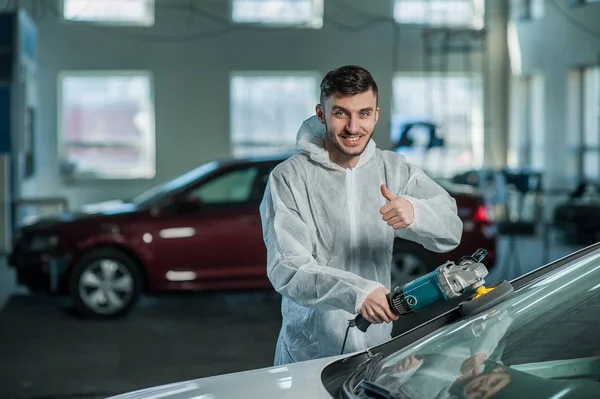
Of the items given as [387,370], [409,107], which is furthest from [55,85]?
[387,370]

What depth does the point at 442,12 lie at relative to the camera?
18.5 meters

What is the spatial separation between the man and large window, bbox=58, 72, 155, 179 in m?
14.4

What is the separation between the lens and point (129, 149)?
17766 mm

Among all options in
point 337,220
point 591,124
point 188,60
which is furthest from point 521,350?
point 188,60

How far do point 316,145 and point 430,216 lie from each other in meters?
0.45

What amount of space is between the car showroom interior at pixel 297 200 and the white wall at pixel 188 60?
0.03m

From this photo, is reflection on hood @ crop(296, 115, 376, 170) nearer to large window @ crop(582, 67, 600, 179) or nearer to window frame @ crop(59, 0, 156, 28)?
large window @ crop(582, 67, 600, 179)

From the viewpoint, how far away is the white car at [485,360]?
2.51m

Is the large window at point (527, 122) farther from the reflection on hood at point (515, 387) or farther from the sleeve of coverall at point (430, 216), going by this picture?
the reflection on hood at point (515, 387)

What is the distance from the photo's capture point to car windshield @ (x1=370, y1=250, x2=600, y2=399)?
2.49 meters

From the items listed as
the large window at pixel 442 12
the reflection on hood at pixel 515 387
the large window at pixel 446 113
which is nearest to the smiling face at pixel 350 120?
the reflection on hood at pixel 515 387

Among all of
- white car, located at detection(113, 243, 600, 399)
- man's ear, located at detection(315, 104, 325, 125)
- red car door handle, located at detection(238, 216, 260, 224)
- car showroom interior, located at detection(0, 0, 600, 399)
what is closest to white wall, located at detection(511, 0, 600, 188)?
car showroom interior, located at detection(0, 0, 600, 399)

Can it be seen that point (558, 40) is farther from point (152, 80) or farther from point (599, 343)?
point (599, 343)

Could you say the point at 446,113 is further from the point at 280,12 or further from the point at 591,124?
the point at 280,12
